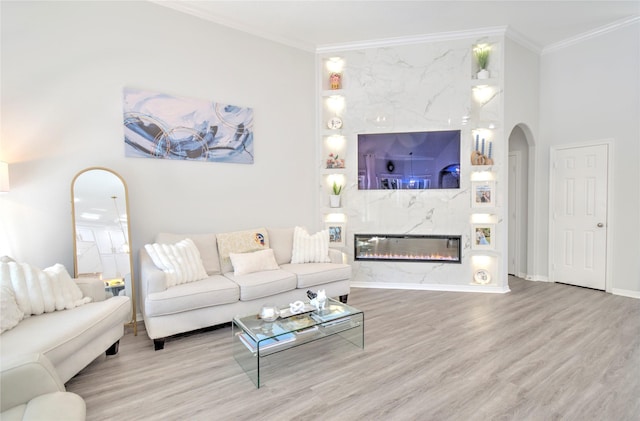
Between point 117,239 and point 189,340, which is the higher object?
point 117,239

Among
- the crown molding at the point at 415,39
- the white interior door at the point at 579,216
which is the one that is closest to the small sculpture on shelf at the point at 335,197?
the crown molding at the point at 415,39

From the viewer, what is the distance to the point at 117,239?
10.9ft

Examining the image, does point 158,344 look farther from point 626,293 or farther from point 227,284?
point 626,293

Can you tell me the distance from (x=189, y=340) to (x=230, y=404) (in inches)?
44.6

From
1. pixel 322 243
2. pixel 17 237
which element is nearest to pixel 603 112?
pixel 322 243

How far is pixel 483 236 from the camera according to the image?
15.3 ft

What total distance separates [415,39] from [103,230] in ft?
14.8

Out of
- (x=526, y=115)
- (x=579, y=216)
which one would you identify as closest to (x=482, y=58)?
(x=526, y=115)

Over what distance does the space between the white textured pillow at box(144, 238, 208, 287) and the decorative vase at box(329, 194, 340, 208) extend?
7.26 ft

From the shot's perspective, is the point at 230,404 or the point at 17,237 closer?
the point at 230,404

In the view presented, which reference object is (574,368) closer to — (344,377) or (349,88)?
(344,377)

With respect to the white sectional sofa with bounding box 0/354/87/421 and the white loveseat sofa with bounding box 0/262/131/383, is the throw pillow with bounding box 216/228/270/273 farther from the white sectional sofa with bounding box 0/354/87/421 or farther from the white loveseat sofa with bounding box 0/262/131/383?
the white sectional sofa with bounding box 0/354/87/421

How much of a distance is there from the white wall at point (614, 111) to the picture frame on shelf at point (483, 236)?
151cm

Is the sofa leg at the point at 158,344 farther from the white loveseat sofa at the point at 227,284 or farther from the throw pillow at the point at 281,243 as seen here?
the throw pillow at the point at 281,243
